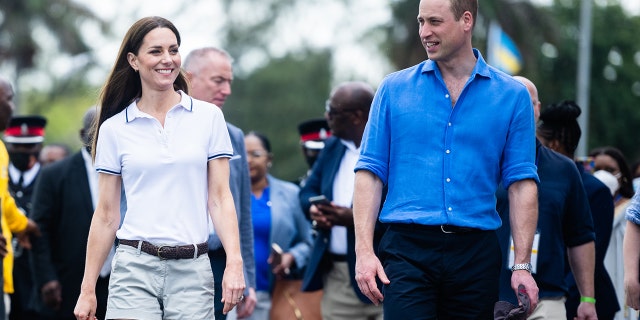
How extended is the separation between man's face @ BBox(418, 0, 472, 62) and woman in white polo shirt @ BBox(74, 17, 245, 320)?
1256mm

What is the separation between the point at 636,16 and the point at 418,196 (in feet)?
132

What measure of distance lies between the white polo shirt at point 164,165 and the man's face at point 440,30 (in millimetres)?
1264

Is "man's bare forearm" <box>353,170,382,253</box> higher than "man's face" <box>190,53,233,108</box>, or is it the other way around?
"man's face" <box>190,53,233,108</box>

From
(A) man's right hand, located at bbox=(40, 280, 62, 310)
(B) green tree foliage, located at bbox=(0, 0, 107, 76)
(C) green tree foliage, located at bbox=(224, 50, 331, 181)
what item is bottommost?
(A) man's right hand, located at bbox=(40, 280, 62, 310)

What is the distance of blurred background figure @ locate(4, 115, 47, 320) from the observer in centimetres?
1254

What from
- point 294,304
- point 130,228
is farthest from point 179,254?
point 294,304

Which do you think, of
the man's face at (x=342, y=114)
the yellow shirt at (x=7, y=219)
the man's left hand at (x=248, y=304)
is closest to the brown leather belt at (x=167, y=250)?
the man's left hand at (x=248, y=304)

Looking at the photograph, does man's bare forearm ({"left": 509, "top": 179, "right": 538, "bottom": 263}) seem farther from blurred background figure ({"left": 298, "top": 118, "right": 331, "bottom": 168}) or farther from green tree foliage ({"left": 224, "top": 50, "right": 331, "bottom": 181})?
green tree foliage ({"left": 224, "top": 50, "right": 331, "bottom": 181})

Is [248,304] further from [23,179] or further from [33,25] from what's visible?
[33,25]

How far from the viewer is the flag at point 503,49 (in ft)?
90.4

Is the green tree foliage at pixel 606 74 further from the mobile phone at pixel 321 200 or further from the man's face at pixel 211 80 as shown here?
the man's face at pixel 211 80

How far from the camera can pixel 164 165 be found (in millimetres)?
6512

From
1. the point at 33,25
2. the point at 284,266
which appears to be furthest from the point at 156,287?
the point at 33,25

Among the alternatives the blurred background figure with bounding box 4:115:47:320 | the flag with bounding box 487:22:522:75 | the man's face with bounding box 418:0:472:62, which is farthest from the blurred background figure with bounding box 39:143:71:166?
the flag with bounding box 487:22:522:75
